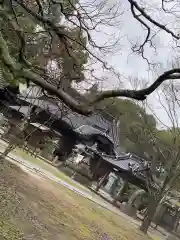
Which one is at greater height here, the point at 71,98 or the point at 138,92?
the point at 138,92

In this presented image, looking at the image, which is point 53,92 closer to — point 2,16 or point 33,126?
point 2,16

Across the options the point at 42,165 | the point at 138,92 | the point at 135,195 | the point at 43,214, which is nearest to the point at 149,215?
the point at 135,195

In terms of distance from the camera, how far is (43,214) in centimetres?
1399

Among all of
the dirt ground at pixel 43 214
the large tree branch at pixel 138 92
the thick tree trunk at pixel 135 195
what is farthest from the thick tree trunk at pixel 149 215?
the large tree branch at pixel 138 92

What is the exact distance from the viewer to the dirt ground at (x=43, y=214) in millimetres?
11406

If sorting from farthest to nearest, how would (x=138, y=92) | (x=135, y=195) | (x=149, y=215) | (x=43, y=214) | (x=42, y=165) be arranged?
(x=135, y=195), (x=42, y=165), (x=149, y=215), (x=43, y=214), (x=138, y=92)

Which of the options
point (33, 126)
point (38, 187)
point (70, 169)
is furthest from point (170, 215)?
point (38, 187)

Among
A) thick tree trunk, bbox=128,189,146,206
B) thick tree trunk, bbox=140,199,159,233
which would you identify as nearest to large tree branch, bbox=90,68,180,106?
thick tree trunk, bbox=140,199,159,233

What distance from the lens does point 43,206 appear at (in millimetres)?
15094

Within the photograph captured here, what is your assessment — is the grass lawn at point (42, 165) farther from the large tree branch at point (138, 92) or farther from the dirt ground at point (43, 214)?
the large tree branch at point (138, 92)

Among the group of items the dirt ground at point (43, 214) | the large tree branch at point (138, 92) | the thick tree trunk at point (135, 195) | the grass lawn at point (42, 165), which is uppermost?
the thick tree trunk at point (135, 195)

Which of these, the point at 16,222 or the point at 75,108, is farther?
the point at 16,222

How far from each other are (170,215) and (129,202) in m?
5.24

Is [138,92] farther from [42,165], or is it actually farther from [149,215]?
[42,165]
